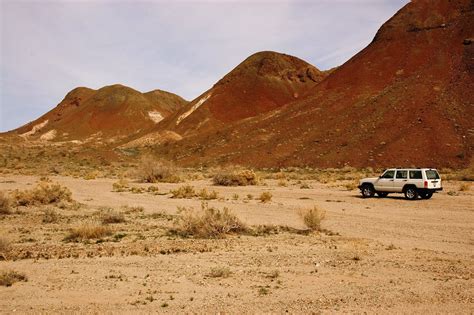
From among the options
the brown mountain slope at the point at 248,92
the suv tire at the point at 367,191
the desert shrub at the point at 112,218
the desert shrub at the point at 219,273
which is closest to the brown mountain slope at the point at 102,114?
the brown mountain slope at the point at 248,92

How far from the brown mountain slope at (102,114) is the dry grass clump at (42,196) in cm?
10254

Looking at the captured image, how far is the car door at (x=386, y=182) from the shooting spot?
25.0 m

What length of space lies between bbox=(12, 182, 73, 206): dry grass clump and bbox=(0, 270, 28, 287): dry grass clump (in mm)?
13926

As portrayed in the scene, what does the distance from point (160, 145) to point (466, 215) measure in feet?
237

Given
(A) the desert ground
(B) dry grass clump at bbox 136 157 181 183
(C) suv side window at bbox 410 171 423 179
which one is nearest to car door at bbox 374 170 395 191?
(C) suv side window at bbox 410 171 423 179

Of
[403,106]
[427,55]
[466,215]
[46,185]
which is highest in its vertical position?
[427,55]

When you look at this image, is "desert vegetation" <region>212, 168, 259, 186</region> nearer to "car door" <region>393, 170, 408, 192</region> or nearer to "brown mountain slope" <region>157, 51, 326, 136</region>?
"car door" <region>393, 170, 408, 192</region>

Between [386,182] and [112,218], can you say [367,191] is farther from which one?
[112,218]

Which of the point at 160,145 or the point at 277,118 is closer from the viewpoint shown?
the point at 277,118

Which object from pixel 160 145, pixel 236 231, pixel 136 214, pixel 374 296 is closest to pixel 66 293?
pixel 374 296

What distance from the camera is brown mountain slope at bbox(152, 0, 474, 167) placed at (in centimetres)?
5422

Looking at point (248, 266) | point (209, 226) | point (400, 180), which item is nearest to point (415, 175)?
point (400, 180)

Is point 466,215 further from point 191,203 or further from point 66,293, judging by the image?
point 66,293

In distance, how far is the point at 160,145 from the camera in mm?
86812
